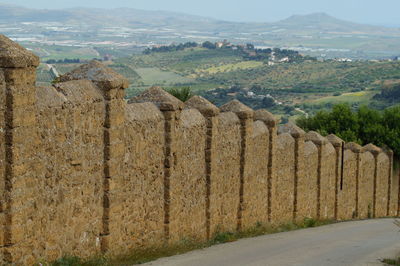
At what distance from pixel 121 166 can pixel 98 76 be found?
1.59m

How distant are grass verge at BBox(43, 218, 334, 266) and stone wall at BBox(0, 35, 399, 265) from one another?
0.14 m

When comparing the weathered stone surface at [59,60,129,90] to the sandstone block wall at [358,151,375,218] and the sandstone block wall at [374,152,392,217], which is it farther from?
the sandstone block wall at [374,152,392,217]

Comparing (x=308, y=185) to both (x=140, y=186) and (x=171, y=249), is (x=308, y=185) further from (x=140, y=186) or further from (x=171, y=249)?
(x=140, y=186)

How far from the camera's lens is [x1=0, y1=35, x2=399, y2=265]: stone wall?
11.2 meters

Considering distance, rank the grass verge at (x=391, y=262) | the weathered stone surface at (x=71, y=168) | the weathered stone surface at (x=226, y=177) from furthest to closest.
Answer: the weathered stone surface at (x=226, y=177)
the grass verge at (x=391, y=262)
the weathered stone surface at (x=71, y=168)

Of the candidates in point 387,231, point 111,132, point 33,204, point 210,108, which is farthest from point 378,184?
point 33,204

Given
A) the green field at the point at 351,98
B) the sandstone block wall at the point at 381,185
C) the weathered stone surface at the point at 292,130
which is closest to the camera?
the weathered stone surface at the point at 292,130

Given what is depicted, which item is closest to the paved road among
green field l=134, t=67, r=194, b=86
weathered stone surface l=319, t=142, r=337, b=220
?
weathered stone surface l=319, t=142, r=337, b=220

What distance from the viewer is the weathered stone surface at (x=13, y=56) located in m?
10.8

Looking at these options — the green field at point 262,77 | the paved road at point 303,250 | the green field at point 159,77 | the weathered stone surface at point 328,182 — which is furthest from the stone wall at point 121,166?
the green field at point 159,77

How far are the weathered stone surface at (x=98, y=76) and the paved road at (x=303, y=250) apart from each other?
2982 millimetres

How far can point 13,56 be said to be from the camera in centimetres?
1082

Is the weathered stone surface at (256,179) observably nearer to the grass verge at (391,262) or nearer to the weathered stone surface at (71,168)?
the grass verge at (391,262)

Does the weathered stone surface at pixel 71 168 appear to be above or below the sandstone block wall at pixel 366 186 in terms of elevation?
above
